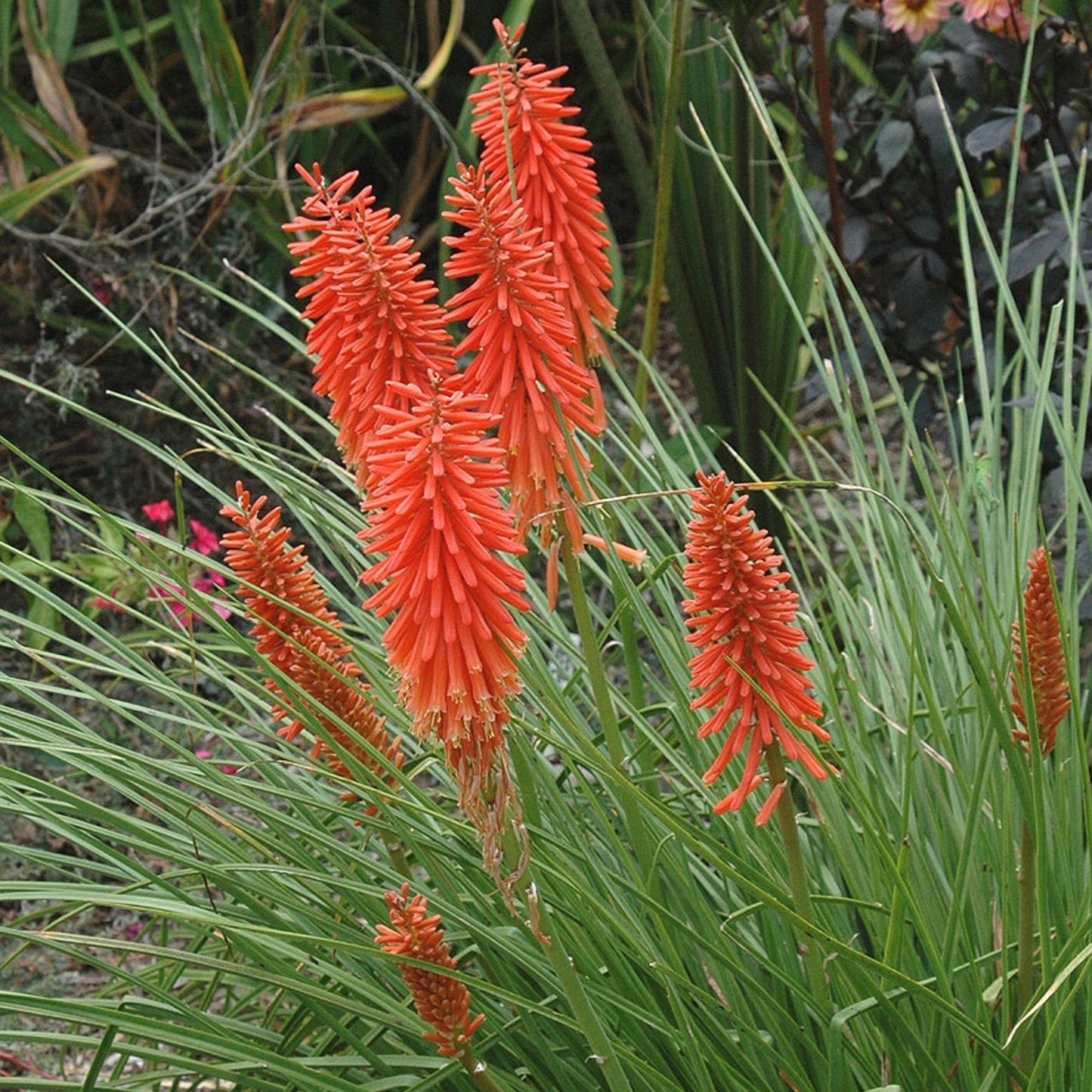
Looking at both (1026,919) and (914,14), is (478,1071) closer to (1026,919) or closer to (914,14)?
(1026,919)

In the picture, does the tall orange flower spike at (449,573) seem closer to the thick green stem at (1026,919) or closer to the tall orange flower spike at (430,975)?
the tall orange flower spike at (430,975)

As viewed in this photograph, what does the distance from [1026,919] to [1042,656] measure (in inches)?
10.9

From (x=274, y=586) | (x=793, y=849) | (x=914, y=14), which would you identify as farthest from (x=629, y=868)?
(x=914, y=14)

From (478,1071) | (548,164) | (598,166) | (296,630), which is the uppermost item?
(548,164)

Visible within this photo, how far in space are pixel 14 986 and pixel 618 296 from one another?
101 inches

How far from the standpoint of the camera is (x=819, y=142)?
9.77ft

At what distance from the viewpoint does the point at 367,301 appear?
Result: 1324 mm

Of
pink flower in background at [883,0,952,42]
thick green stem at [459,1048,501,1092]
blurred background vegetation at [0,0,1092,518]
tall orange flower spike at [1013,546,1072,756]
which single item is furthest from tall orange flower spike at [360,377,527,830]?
pink flower in background at [883,0,952,42]

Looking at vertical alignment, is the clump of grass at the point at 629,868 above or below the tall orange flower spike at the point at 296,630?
below

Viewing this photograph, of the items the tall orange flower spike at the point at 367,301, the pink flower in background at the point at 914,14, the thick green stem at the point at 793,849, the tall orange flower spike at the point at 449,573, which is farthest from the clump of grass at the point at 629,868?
the pink flower in background at the point at 914,14

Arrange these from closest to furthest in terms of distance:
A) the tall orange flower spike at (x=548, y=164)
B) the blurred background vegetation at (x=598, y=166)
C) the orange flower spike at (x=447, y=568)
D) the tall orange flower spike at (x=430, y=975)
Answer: the orange flower spike at (x=447, y=568)
the tall orange flower spike at (x=430, y=975)
the tall orange flower spike at (x=548, y=164)
the blurred background vegetation at (x=598, y=166)

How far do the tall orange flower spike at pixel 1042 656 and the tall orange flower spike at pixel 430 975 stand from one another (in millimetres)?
584

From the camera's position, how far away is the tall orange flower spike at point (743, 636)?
126cm

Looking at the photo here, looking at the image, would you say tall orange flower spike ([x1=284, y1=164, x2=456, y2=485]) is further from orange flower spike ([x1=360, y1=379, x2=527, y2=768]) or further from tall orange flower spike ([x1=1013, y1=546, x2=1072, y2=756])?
tall orange flower spike ([x1=1013, y1=546, x2=1072, y2=756])
